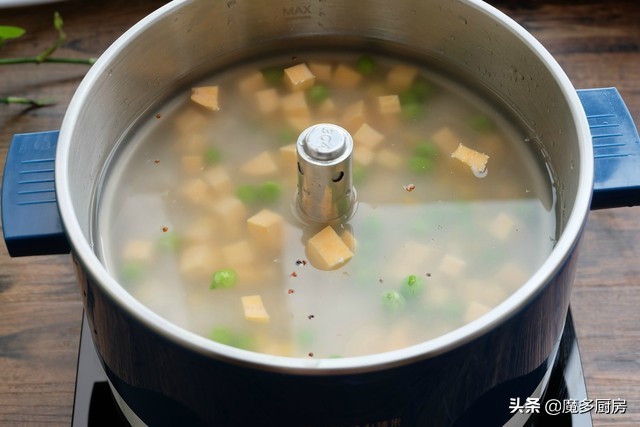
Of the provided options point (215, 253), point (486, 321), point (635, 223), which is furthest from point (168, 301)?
point (635, 223)

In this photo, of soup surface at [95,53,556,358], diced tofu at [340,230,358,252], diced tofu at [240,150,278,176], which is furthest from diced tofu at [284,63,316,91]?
diced tofu at [340,230,358,252]

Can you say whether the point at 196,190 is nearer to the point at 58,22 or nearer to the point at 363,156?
the point at 363,156

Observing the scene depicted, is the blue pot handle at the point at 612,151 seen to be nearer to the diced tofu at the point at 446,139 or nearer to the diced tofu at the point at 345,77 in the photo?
the diced tofu at the point at 446,139

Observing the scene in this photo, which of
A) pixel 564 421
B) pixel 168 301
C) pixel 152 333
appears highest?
pixel 152 333

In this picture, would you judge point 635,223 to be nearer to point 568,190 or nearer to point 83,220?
point 568,190

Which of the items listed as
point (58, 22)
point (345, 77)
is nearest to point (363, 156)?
point (345, 77)
